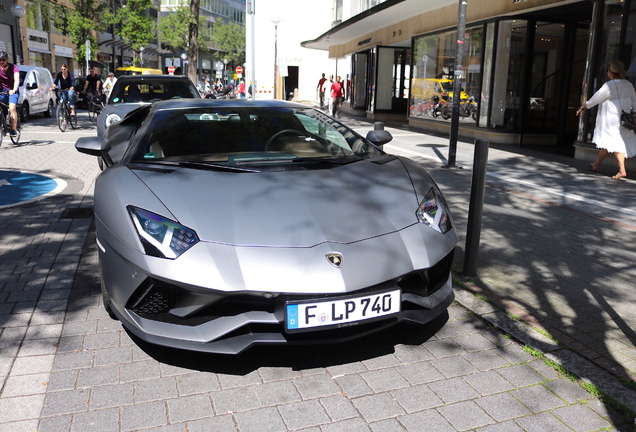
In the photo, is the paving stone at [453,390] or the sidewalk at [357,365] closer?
the sidewalk at [357,365]

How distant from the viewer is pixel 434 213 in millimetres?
3523

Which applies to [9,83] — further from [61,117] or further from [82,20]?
[82,20]

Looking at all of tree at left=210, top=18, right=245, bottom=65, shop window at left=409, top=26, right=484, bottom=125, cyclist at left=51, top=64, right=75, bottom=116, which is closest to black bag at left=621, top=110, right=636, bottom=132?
shop window at left=409, top=26, right=484, bottom=125

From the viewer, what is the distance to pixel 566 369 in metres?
3.15

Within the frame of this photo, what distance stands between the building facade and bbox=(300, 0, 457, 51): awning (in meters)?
0.04

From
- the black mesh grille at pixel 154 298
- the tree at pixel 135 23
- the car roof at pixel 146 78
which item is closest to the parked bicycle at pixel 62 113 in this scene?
the car roof at pixel 146 78

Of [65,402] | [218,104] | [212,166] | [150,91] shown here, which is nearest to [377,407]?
[65,402]

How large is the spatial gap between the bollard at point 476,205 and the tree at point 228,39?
87039 mm

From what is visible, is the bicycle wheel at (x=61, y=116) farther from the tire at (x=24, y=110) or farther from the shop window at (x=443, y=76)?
the shop window at (x=443, y=76)

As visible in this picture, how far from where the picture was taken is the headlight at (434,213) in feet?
11.2

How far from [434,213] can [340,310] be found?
1.03 m

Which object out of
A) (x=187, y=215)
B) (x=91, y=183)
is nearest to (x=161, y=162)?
(x=187, y=215)

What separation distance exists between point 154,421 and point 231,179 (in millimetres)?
1459

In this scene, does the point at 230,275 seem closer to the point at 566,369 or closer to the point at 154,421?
the point at 154,421
